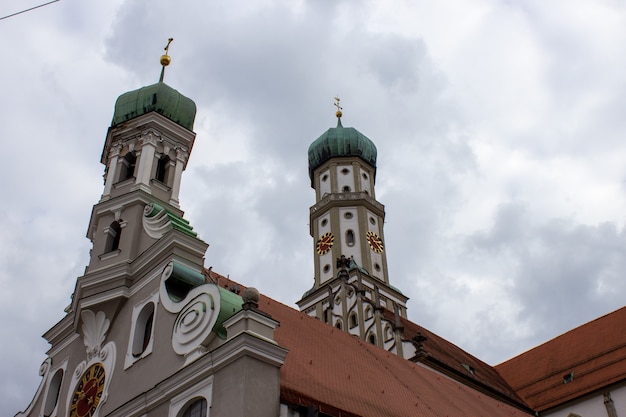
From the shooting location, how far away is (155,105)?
62.4ft

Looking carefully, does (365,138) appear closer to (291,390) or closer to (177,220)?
(177,220)

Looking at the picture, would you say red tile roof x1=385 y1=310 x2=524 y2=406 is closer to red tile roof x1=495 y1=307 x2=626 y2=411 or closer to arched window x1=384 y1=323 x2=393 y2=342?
arched window x1=384 y1=323 x2=393 y2=342

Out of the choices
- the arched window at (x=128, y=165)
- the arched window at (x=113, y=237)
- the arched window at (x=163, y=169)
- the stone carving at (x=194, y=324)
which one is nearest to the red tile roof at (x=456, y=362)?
the arched window at (x=163, y=169)

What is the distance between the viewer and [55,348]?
16.5 m

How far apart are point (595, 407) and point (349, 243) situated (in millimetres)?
12641

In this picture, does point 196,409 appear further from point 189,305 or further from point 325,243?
point 325,243

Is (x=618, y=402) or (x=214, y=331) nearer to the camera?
(x=214, y=331)

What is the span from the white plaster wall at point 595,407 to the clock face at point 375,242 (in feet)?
34.4

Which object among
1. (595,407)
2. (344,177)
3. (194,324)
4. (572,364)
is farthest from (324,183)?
(194,324)

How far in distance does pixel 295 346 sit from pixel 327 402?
2.77 meters

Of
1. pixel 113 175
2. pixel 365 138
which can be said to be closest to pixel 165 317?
pixel 113 175

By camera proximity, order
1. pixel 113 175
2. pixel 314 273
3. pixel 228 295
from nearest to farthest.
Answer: pixel 228 295, pixel 113 175, pixel 314 273

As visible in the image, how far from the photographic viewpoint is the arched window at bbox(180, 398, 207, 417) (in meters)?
11.4

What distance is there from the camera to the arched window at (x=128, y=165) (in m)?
18.4
